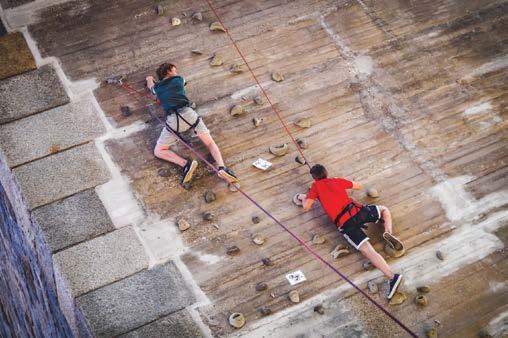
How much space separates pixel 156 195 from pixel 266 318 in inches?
74.9

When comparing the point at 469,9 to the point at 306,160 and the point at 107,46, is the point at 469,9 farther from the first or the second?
the point at 107,46

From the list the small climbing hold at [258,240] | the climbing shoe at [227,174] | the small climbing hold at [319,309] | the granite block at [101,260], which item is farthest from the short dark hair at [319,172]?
the granite block at [101,260]

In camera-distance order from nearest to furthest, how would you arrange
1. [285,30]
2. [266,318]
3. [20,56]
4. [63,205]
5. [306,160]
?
[266,318] < [63,205] < [306,160] < [20,56] < [285,30]

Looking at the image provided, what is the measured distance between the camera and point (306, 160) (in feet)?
25.6

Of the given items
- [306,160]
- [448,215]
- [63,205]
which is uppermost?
[63,205]

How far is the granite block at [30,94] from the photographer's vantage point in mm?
8055

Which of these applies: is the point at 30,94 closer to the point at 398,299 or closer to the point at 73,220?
the point at 73,220

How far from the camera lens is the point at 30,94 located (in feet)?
27.0

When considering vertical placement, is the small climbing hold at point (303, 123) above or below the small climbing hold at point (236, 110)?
below

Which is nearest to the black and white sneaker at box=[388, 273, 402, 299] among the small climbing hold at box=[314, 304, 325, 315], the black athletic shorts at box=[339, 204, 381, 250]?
the black athletic shorts at box=[339, 204, 381, 250]

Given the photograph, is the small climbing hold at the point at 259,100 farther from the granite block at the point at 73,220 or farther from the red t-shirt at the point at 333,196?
the granite block at the point at 73,220

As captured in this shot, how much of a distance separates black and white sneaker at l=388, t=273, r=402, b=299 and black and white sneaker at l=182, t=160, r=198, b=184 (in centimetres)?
246

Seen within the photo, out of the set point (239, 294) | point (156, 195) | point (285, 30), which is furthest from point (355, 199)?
point (285, 30)

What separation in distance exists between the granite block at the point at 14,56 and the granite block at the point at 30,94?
0.08 metres
